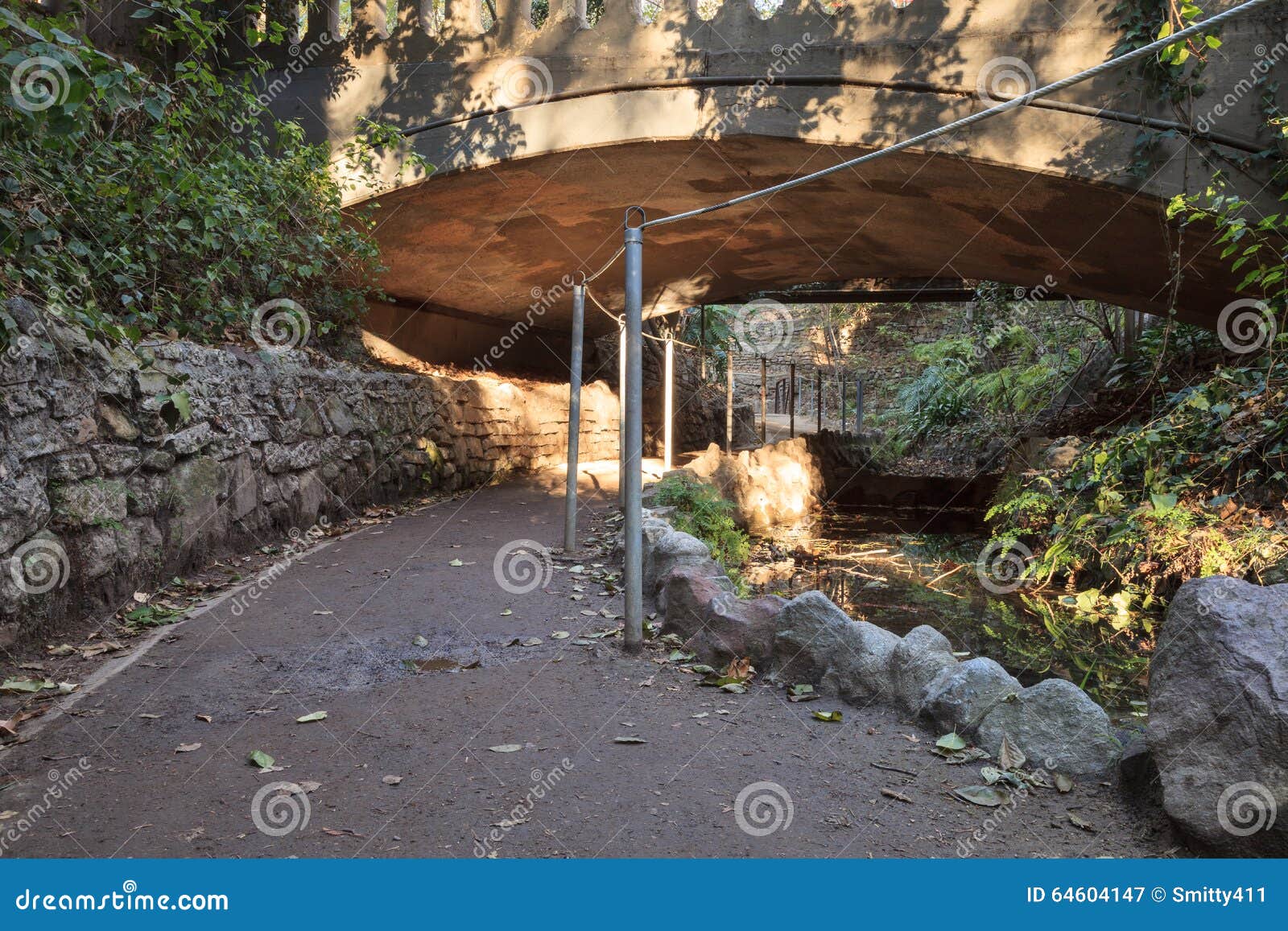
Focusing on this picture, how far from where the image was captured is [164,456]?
472cm

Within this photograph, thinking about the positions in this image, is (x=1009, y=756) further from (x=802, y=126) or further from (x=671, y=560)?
(x=802, y=126)

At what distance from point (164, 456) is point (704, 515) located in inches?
175

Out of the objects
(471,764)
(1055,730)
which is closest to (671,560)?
(471,764)

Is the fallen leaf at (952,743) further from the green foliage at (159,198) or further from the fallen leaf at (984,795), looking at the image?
the green foliage at (159,198)

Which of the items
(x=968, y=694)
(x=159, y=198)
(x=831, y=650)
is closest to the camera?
(x=968, y=694)

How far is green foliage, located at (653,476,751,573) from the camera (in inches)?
298

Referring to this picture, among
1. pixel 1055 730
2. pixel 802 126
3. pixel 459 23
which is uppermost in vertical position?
pixel 459 23

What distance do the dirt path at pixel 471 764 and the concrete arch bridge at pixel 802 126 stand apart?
5179 millimetres

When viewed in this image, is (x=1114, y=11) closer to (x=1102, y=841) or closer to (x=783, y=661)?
(x=783, y=661)

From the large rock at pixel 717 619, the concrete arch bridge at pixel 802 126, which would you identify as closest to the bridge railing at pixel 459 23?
the concrete arch bridge at pixel 802 126

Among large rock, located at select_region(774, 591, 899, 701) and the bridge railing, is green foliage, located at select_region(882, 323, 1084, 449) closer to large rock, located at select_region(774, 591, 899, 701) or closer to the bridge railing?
the bridge railing

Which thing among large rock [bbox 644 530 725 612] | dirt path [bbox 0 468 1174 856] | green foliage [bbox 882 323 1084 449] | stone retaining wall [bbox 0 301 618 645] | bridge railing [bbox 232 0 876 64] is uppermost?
bridge railing [bbox 232 0 876 64]

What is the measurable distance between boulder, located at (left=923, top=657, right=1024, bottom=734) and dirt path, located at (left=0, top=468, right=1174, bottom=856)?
0.09 meters

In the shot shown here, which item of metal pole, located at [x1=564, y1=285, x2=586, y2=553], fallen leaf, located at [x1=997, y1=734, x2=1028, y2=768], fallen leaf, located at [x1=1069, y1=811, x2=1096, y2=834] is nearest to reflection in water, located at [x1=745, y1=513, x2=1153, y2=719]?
fallen leaf, located at [x1=997, y1=734, x2=1028, y2=768]
